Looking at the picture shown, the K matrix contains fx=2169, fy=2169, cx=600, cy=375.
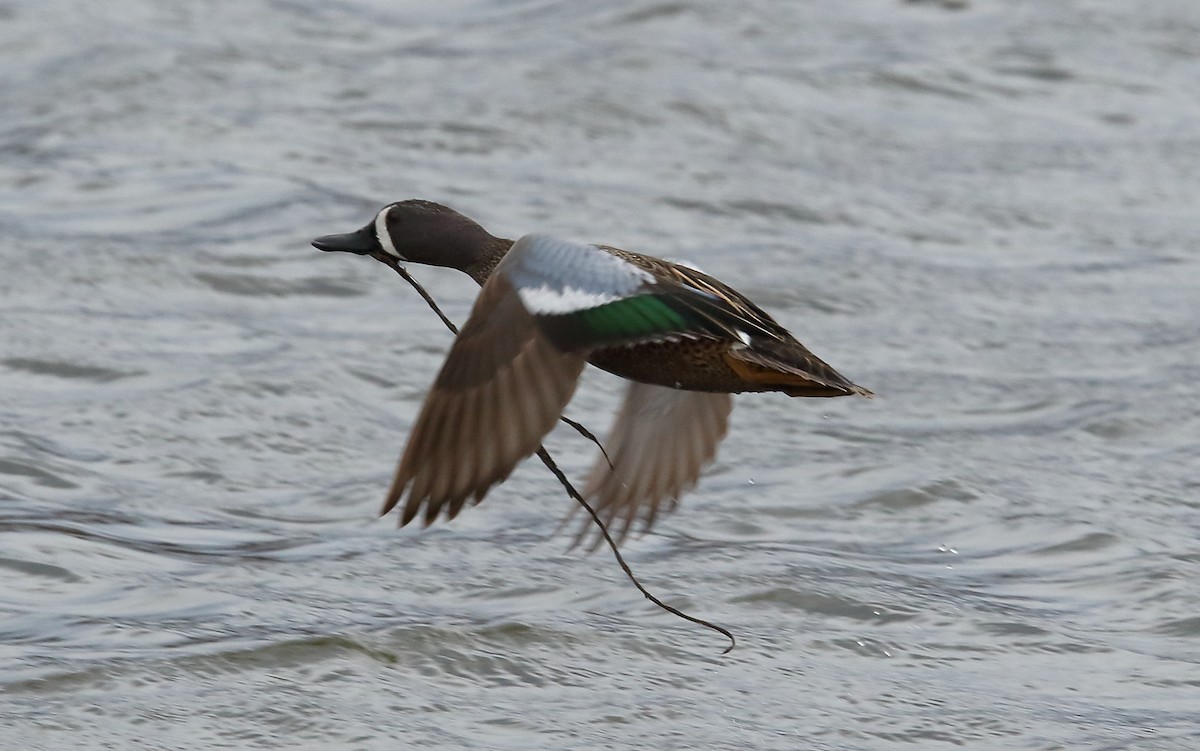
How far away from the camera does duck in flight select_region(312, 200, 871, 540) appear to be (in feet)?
14.5

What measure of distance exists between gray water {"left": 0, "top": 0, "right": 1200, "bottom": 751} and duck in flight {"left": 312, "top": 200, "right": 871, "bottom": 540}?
42.1 inches

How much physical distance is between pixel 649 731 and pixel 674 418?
0.86 meters

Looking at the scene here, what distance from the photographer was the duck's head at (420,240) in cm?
535

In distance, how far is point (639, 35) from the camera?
12.9m

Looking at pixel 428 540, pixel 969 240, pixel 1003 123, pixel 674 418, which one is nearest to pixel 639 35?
pixel 1003 123

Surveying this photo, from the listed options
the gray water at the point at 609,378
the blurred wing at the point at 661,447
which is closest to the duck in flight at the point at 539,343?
the blurred wing at the point at 661,447

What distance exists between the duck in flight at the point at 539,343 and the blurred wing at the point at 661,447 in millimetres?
693

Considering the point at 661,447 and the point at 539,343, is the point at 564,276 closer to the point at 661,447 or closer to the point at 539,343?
the point at 539,343

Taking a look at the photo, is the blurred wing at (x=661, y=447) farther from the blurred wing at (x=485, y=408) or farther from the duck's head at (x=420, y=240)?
the blurred wing at (x=485, y=408)

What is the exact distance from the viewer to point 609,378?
8742 mm

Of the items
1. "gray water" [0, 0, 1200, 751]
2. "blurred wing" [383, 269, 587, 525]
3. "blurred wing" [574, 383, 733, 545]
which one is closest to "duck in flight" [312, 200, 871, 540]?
"blurred wing" [383, 269, 587, 525]

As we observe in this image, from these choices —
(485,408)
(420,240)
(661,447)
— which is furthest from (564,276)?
(661,447)

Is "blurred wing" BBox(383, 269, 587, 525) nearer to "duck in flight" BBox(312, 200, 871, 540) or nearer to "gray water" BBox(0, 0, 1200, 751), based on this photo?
"duck in flight" BBox(312, 200, 871, 540)

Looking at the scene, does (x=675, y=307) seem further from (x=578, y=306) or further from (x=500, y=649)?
(x=500, y=649)
